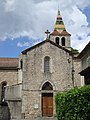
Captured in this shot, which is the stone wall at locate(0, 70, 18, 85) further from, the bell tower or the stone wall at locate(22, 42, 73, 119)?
the bell tower

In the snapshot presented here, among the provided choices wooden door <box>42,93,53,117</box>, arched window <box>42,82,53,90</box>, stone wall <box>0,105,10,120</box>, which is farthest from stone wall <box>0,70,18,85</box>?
stone wall <box>0,105,10,120</box>

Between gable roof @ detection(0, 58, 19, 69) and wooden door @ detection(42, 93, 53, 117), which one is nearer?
wooden door @ detection(42, 93, 53, 117)

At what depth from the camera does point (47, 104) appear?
31.4 meters

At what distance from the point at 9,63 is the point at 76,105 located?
27.2 meters

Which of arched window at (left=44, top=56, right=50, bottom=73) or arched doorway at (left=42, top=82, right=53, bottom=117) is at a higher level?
arched window at (left=44, top=56, right=50, bottom=73)

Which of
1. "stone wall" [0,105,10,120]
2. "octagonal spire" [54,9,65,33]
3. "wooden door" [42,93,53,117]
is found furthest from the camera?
"octagonal spire" [54,9,65,33]

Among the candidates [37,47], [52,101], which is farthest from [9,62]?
[52,101]

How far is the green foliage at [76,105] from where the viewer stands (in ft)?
45.7

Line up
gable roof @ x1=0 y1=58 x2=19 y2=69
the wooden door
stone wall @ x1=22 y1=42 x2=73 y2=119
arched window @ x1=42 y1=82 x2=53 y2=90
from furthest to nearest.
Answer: gable roof @ x1=0 y1=58 x2=19 y2=69 < arched window @ x1=42 y1=82 x2=53 y2=90 < the wooden door < stone wall @ x1=22 y1=42 x2=73 y2=119

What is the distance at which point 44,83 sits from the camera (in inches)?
1253

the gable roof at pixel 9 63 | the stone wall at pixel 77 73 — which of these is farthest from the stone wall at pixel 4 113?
the gable roof at pixel 9 63

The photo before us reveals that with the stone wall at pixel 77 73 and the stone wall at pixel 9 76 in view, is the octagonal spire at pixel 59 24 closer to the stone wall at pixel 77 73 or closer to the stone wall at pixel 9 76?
the stone wall at pixel 9 76

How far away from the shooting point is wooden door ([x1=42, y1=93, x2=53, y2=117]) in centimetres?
3103

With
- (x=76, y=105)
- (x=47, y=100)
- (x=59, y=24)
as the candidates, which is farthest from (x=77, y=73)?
(x=59, y=24)
